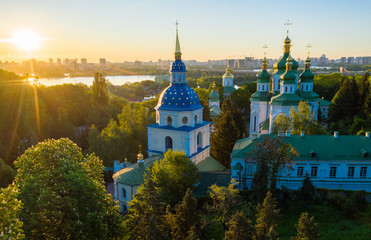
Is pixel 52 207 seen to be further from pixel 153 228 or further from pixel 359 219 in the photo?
pixel 359 219

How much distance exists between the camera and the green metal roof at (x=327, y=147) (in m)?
23.3

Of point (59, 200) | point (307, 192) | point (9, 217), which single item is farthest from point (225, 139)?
point (9, 217)

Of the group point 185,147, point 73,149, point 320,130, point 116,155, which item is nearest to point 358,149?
point 320,130

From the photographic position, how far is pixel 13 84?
161 ft

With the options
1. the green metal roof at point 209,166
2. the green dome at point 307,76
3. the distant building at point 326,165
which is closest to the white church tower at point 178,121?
the green metal roof at point 209,166

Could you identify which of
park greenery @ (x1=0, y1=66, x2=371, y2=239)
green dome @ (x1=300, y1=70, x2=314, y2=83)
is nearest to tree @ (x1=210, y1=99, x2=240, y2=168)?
park greenery @ (x1=0, y1=66, x2=371, y2=239)

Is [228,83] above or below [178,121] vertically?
above

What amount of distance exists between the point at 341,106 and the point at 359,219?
98.5 ft

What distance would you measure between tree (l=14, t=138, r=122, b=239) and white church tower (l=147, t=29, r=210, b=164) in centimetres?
1119

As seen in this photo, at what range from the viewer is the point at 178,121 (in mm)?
26547

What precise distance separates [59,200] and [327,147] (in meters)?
21.6

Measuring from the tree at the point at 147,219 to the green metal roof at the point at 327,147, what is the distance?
418 inches

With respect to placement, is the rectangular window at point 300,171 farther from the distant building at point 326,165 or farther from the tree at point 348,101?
the tree at point 348,101

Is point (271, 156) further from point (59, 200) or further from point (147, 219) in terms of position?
point (59, 200)
